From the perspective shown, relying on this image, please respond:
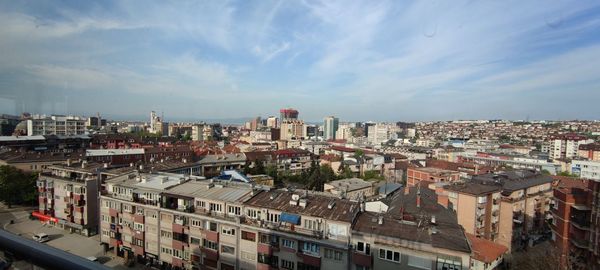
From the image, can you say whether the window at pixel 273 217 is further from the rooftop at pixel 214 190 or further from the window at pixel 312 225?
the rooftop at pixel 214 190

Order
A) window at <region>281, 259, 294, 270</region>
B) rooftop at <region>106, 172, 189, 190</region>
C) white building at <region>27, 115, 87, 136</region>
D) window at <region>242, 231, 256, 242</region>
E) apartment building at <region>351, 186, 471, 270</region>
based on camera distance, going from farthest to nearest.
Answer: white building at <region>27, 115, 87, 136</region>, rooftop at <region>106, 172, 189, 190</region>, window at <region>242, 231, 256, 242</region>, window at <region>281, 259, 294, 270</region>, apartment building at <region>351, 186, 471, 270</region>

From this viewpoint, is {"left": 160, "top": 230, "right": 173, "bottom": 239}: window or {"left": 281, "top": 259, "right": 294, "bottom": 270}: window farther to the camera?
{"left": 160, "top": 230, "right": 173, "bottom": 239}: window

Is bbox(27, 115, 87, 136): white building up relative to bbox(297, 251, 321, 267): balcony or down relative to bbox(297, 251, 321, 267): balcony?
up

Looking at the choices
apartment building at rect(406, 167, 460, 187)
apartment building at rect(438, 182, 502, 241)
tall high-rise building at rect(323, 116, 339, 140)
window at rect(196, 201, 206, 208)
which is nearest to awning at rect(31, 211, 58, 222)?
window at rect(196, 201, 206, 208)

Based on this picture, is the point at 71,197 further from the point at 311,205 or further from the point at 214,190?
the point at 311,205

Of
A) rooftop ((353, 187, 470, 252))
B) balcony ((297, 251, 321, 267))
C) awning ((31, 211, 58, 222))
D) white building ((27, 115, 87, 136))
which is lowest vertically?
awning ((31, 211, 58, 222))

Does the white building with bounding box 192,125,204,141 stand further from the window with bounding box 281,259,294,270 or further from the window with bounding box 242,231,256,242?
the window with bounding box 281,259,294,270

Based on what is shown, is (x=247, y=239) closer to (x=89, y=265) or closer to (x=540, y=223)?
(x=89, y=265)

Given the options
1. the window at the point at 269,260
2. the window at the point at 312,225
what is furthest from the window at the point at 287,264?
the window at the point at 312,225

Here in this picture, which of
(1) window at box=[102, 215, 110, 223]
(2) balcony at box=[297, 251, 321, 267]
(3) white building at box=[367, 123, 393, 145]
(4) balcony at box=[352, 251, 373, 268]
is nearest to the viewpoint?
(4) balcony at box=[352, 251, 373, 268]
